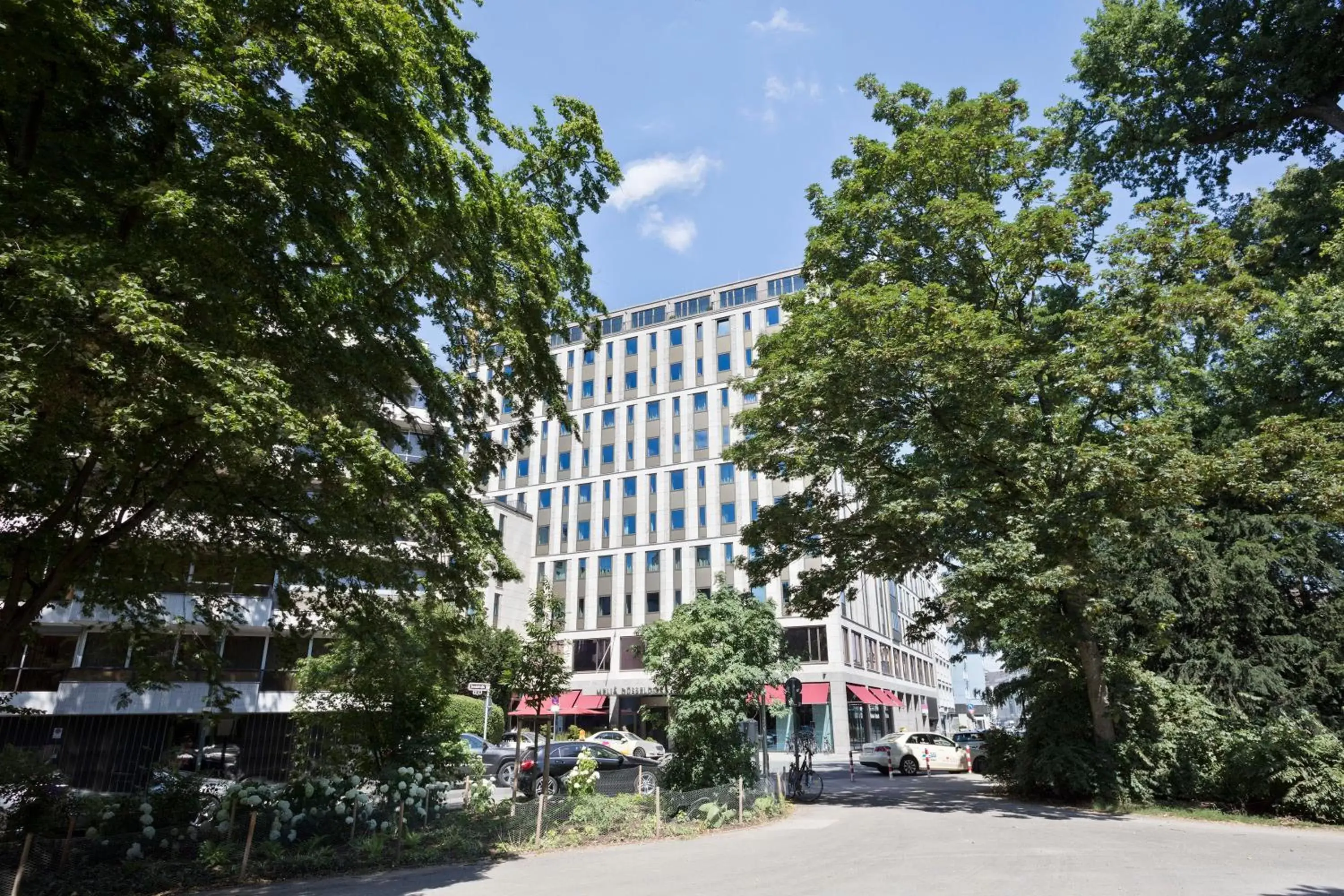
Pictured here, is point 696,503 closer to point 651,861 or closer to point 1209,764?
point 1209,764

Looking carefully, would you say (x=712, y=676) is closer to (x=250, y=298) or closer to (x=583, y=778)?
(x=583, y=778)

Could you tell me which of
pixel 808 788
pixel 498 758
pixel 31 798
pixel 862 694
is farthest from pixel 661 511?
pixel 31 798

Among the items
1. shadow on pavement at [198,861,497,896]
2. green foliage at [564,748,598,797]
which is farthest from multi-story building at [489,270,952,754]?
shadow on pavement at [198,861,497,896]

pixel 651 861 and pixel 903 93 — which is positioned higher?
A: pixel 903 93

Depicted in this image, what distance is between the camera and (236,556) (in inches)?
442

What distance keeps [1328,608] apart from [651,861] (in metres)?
16.7

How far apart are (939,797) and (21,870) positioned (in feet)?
56.7

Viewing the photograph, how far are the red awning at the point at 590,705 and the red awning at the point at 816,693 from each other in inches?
502

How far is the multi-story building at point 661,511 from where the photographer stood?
45.4 meters

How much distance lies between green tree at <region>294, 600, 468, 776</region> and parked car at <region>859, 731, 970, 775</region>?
19135 mm

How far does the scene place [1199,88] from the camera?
20.1m

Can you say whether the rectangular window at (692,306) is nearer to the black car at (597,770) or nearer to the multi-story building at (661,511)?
the multi-story building at (661,511)

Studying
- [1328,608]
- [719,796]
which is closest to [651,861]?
[719,796]

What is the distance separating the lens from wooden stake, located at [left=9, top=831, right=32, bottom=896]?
25.2ft
